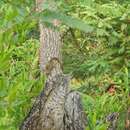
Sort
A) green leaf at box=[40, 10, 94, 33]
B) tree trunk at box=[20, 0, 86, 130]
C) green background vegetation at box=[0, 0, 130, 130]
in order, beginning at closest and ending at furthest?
green leaf at box=[40, 10, 94, 33]
tree trunk at box=[20, 0, 86, 130]
green background vegetation at box=[0, 0, 130, 130]

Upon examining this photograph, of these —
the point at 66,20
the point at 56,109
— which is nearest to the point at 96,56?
the point at 56,109

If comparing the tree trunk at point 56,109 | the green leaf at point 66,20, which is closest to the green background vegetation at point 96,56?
the tree trunk at point 56,109

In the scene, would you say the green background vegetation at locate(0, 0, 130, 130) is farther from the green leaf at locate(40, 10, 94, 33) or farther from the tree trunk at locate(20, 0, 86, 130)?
the green leaf at locate(40, 10, 94, 33)

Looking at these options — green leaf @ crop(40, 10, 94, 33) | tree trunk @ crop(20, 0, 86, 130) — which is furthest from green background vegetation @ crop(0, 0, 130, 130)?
green leaf @ crop(40, 10, 94, 33)

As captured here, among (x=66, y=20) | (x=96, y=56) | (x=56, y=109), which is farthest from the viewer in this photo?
(x=96, y=56)

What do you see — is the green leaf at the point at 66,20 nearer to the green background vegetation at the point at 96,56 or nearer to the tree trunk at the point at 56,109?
the tree trunk at the point at 56,109

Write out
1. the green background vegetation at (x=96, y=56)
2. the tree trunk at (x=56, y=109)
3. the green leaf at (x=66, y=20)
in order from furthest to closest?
the green background vegetation at (x=96, y=56) → the tree trunk at (x=56, y=109) → the green leaf at (x=66, y=20)

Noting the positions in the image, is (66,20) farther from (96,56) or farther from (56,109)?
(96,56)

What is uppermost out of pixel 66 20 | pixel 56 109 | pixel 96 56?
pixel 96 56

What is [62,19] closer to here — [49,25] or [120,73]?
[49,25]

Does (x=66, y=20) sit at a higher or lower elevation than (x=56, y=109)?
A: higher

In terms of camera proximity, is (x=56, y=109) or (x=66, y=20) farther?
(x=56, y=109)

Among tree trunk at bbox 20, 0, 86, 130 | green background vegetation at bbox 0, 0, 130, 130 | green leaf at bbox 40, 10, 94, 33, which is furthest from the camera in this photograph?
green background vegetation at bbox 0, 0, 130, 130

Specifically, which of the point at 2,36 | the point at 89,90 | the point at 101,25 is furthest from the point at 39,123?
the point at 101,25
